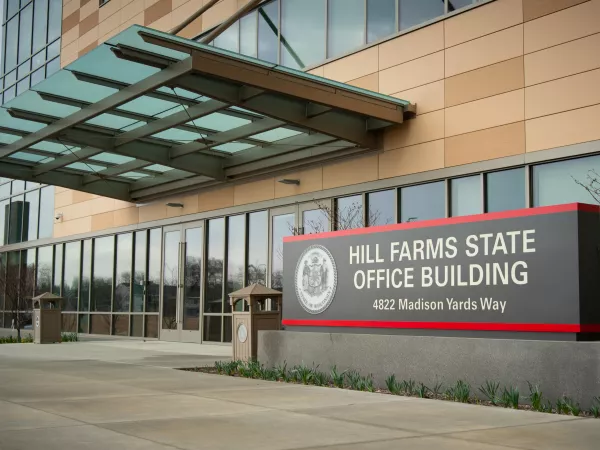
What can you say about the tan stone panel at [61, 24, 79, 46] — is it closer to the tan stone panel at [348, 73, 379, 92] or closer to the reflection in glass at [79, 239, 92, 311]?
the reflection in glass at [79, 239, 92, 311]

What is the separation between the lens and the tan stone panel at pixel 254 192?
21.2 metres

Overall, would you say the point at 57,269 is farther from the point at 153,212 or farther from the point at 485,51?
the point at 485,51

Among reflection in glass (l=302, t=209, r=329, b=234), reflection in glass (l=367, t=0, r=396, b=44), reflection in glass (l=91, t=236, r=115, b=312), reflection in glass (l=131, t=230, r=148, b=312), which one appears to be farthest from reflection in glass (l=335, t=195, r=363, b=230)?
reflection in glass (l=91, t=236, r=115, b=312)

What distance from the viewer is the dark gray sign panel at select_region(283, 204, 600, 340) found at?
925 centimetres

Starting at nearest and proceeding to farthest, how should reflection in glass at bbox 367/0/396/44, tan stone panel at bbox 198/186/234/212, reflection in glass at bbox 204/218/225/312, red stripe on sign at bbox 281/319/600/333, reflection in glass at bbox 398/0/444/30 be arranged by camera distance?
red stripe on sign at bbox 281/319/600/333 → reflection in glass at bbox 398/0/444/30 → reflection in glass at bbox 367/0/396/44 → tan stone panel at bbox 198/186/234/212 → reflection in glass at bbox 204/218/225/312

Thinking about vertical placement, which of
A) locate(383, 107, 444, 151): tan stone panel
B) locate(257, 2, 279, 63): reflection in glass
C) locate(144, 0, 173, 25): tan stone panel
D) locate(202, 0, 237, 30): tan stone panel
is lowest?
locate(383, 107, 444, 151): tan stone panel

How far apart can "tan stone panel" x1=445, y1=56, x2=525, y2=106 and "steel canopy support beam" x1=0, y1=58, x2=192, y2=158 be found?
219 inches

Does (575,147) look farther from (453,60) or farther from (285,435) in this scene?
(285,435)

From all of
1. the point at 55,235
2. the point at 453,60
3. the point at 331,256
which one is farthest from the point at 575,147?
the point at 55,235

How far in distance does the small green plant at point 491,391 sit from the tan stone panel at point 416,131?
7.98 metres

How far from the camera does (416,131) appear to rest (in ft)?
56.3

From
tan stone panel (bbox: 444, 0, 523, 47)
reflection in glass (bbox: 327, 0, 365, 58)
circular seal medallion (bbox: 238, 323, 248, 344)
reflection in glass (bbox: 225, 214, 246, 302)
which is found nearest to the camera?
circular seal medallion (bbox: 238, 323, 248, 344)

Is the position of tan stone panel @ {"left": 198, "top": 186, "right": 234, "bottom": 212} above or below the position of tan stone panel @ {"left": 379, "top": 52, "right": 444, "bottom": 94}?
below

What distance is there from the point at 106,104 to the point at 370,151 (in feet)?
19.7
